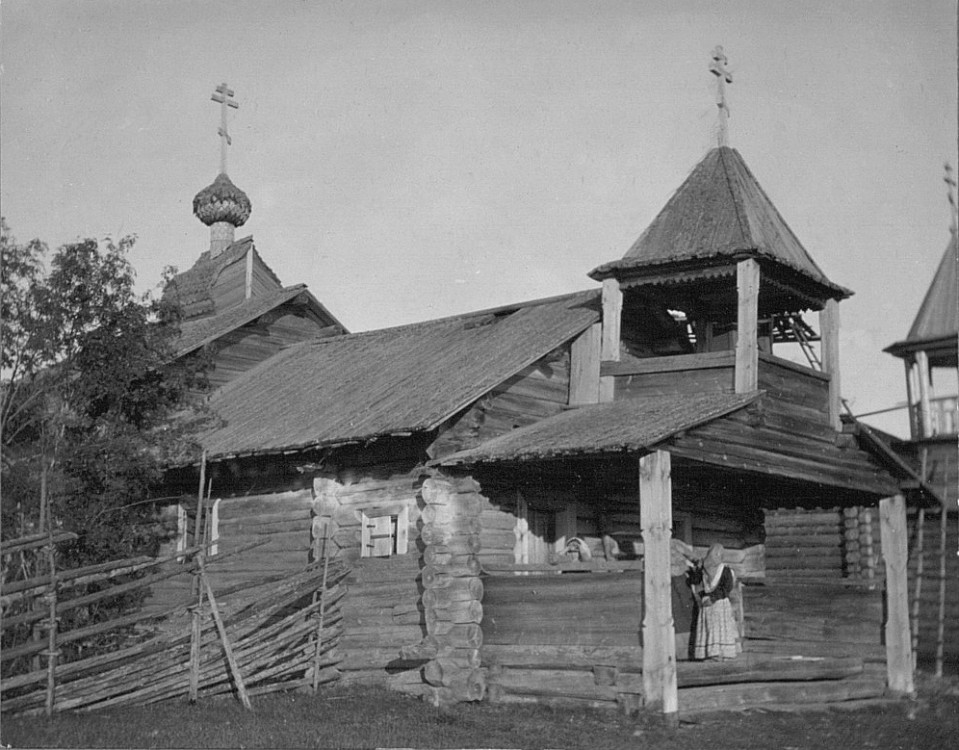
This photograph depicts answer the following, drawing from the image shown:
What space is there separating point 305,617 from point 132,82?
26.6ft

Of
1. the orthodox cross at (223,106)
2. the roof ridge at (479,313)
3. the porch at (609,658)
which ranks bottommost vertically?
the porch at (609,658)

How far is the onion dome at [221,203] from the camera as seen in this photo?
33.0 m

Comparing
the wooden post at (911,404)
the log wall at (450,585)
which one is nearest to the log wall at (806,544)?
the wooden post at (911,404)

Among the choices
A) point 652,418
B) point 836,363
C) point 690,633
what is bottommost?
point 690,633

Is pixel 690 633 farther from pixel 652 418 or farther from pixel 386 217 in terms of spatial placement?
pixel 386 217

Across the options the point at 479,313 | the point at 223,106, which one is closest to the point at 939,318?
the point at 479,313

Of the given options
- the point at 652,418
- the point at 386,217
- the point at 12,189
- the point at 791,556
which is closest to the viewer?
the point at 652,418

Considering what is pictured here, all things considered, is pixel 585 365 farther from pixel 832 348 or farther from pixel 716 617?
pixel 716 617

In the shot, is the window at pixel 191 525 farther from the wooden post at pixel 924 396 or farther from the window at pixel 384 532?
the wooden post at pixel 924 396

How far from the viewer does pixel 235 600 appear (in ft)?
62.8

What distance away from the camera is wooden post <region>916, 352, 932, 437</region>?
86.1 feet

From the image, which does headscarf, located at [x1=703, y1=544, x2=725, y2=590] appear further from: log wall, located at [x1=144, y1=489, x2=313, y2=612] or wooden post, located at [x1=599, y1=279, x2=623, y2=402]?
log wall, located at [x1=144, y1=489, x2=313, y2=612]

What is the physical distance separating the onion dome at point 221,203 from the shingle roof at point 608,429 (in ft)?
58.2

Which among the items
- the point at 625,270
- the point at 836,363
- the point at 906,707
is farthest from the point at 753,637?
the point at 625,270
